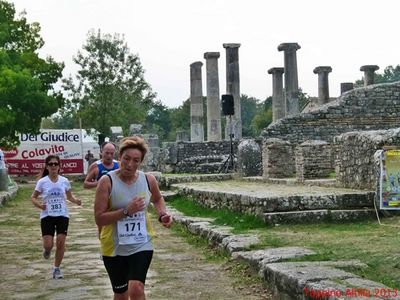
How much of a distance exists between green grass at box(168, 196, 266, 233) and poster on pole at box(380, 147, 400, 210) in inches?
74.3

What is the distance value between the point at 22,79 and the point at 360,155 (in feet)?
47.3

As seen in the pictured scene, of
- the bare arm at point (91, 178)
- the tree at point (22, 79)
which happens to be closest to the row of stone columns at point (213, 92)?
the tree at point (22, 79)

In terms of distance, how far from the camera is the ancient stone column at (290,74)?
1427 inches

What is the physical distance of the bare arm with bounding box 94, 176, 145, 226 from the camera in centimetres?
516

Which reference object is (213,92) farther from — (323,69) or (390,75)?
(390,75)

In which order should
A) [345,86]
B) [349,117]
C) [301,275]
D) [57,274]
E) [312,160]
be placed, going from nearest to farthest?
[301,275] → [57,274] → [312,160] → [349,117] → [345,86]

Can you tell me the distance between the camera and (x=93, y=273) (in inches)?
341

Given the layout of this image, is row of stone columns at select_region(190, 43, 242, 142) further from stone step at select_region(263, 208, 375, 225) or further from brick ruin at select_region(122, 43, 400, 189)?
stone step at select_region(263, 208, 375, 225)

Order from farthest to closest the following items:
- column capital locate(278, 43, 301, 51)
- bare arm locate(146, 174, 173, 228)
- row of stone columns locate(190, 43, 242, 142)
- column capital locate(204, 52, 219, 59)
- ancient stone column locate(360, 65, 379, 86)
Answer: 1. column capital locate(204, 52, 219, 59)
2. row of stone columns locate(190, 43, 242, 142)
3. ancient stone column locate(360, 65, 379, 86)
4. column capital locate(278, 43, 301, 51)
5. bare arm locate(146, 174, 173, 228)

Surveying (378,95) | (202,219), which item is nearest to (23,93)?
(378,95)

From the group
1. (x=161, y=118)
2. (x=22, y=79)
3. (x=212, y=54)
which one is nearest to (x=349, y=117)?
(x=22, y=79)

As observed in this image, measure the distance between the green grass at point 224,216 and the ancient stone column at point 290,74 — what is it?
19901 mm

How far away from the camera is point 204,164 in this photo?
90.0 ft

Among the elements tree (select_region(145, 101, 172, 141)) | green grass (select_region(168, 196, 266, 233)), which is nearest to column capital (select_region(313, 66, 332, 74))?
green grass (select_region(168, 196, 266, 233))
